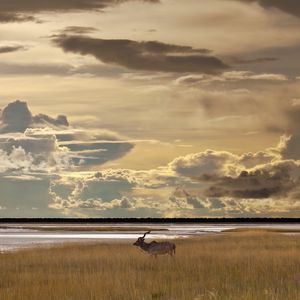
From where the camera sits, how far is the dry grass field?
18938 millimetres

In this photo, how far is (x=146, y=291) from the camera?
65.8ft

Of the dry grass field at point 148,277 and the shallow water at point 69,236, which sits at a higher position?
the dry grass field at point 148,277

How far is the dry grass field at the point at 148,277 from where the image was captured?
62.1ft

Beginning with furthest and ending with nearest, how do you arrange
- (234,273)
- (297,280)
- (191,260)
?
(191,260), (234,273), (297,280)

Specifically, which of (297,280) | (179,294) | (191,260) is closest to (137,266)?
(191,260)

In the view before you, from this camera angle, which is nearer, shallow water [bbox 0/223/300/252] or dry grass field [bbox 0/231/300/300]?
dry grass field [bbox 0/231/300/300]

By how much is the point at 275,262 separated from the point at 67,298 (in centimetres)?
1227

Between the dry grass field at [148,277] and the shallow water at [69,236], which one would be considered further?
the shallow water at [69,236]

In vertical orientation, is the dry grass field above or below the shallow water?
above

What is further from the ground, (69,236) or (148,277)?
(148,277)

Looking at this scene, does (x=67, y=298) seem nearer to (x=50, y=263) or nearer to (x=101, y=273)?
(x=101, y=273)

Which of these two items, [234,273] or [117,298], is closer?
[117,298]

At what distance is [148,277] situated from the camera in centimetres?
2375

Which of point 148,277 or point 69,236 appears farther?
point 69,236
